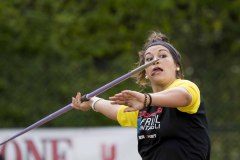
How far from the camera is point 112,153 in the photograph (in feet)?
31.3

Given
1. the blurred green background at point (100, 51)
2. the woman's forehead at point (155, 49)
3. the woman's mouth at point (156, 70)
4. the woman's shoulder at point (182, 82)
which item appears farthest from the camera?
the blurred green background at point (100, 51)

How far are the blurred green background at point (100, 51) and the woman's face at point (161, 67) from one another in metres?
5.11

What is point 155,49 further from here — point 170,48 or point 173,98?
point 173,98

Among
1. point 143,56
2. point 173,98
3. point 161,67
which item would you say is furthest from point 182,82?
point 143,56

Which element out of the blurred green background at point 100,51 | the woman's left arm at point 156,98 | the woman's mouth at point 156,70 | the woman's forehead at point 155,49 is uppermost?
the blurred green background at point 100,51

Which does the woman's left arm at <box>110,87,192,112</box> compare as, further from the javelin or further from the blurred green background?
the blurred green background

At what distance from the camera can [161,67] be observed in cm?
545

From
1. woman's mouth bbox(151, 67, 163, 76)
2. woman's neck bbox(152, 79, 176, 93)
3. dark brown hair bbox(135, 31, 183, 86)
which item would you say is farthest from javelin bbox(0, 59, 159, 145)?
dark brown hair bbox(135, 31, 183, 86)

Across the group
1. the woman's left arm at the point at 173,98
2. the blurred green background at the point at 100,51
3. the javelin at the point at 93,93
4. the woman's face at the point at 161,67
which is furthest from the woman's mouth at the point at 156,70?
the blurred green background at the point at 100,51

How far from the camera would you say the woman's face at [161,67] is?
5.44 metres

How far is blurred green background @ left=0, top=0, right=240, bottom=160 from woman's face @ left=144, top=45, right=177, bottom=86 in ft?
16.8

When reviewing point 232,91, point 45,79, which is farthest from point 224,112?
point 45,79

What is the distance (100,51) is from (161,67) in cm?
672

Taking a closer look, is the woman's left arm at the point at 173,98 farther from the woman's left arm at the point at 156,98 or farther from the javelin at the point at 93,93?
the javelin at the point at 93,93
